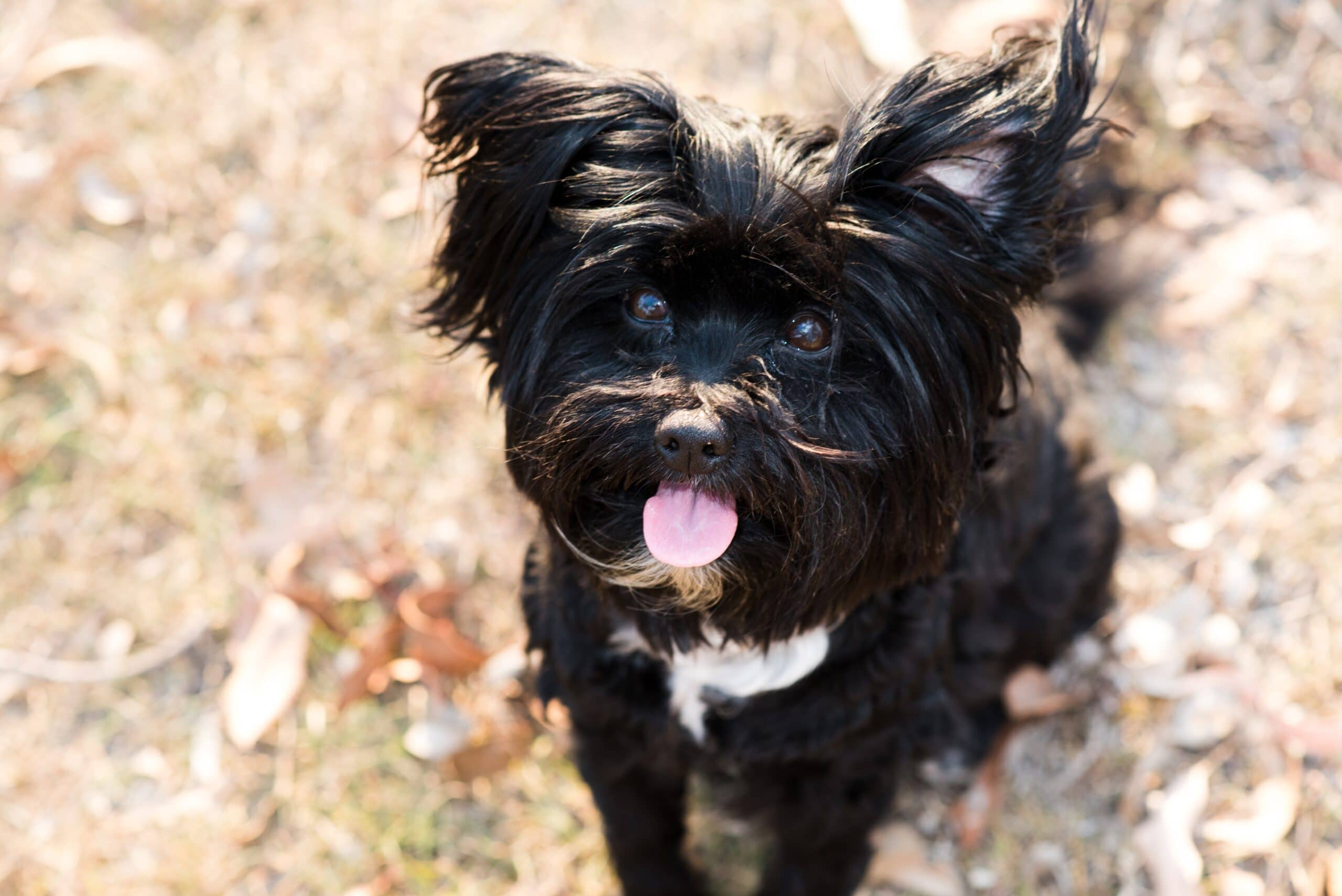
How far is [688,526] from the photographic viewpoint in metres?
1.82

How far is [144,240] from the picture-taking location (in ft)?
Answer: 12.4

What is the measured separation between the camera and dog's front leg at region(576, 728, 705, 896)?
7.57 ft

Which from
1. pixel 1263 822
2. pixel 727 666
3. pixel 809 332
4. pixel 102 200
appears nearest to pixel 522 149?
pixel 809 332

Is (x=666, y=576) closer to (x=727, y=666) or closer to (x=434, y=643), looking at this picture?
(x=727, y=666)

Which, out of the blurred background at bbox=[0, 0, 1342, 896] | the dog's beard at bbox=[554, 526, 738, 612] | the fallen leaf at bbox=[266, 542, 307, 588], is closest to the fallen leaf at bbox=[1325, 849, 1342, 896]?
the blurred background at bbox=[0, 0, 1342, 896]

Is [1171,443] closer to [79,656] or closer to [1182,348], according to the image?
[1182,348]

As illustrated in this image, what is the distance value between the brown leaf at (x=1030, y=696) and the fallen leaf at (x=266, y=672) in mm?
1813

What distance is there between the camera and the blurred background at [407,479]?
284 centimetres

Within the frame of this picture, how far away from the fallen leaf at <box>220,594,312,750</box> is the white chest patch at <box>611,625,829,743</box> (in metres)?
1.20

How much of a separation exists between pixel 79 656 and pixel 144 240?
1.40 m

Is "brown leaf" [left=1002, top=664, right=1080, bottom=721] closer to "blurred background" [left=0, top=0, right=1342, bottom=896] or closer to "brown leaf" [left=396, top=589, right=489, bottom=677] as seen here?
"blurred background" [left=0, top=0, right=1342, bottom=896]

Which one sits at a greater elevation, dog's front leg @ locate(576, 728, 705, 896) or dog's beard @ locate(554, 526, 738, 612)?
dog's beard @ locate(554, 526, 738, 612)

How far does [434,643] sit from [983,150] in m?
1.88

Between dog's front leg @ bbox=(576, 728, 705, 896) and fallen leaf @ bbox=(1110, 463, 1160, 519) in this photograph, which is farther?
fallen leaf @ bbox=(1110, 463, 1160, 519)
